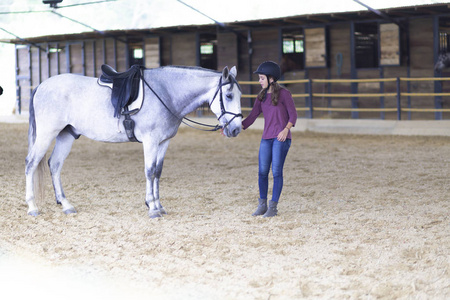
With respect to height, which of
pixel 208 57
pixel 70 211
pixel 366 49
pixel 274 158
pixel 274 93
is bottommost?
pixel 70 211

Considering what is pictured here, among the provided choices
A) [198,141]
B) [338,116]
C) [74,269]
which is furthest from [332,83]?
[74,269]

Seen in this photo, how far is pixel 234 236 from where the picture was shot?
5035 mm

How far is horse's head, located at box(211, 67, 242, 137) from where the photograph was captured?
552 centimetres

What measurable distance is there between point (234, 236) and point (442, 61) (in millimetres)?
10738

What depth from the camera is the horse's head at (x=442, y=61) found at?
14.2m

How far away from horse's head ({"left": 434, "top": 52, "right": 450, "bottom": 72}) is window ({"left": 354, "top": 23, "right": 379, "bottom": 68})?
8.54 feet

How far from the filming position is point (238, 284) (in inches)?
149

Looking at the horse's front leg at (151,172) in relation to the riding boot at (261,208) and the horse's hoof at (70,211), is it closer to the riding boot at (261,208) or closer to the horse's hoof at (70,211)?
the horse's hoof at (70,211)

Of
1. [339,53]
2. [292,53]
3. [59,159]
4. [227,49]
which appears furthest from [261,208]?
[227,49]

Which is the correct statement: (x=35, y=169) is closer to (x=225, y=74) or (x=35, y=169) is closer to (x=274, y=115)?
(x=225, y=74)

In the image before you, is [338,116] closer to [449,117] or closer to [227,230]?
[449,117]

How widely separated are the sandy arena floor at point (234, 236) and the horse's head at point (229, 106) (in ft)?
2.72

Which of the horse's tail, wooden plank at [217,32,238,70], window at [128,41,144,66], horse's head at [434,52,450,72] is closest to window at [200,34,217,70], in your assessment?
wooden plank at [217,32,238,70]

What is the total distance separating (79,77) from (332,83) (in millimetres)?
11213
